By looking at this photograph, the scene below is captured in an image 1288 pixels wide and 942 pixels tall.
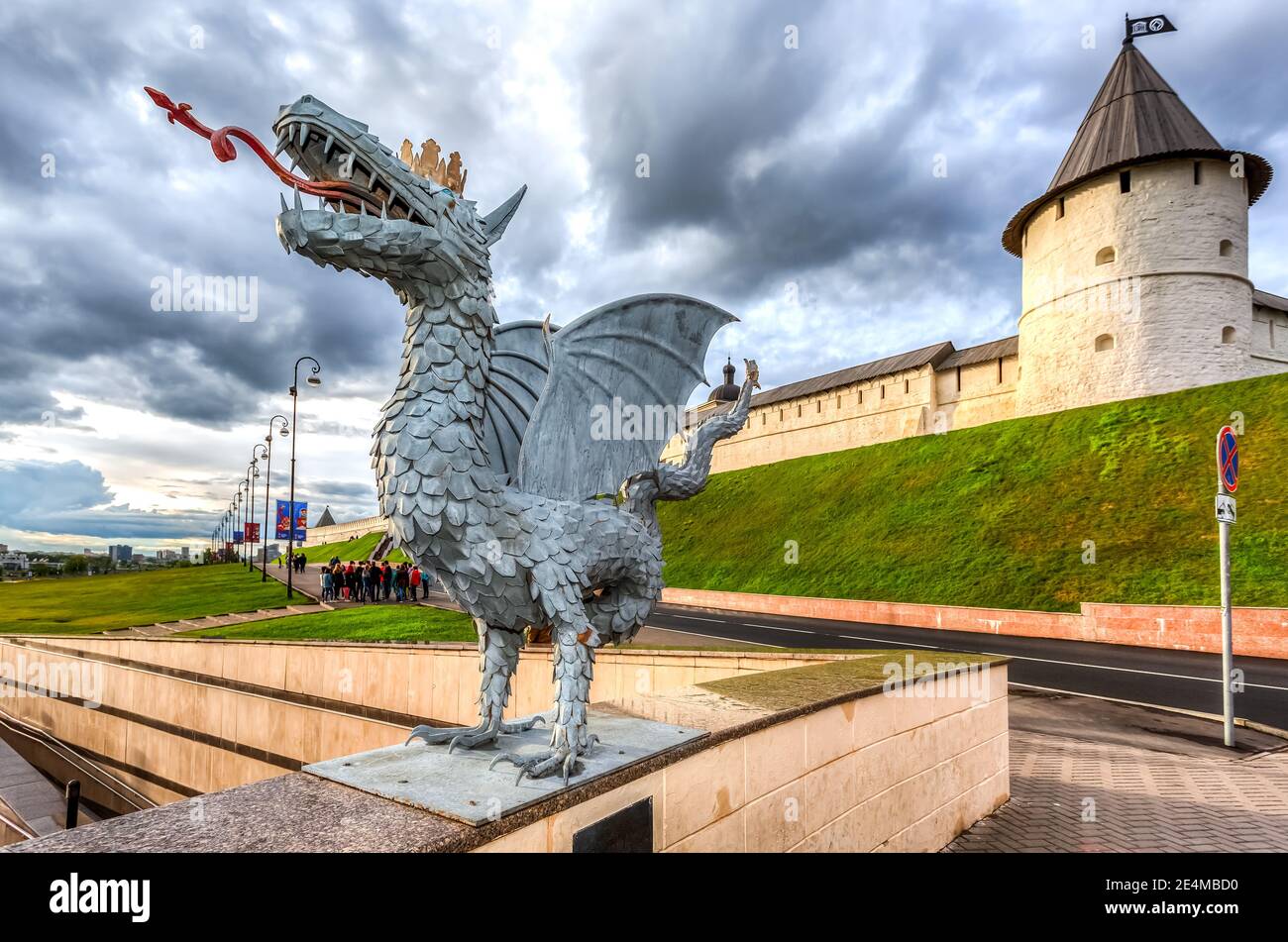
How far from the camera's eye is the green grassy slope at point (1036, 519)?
15234 mm

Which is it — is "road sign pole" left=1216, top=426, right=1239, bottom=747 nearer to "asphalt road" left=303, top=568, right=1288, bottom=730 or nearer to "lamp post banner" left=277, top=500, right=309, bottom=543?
"asphalt road" left=303, top=568, right=1288, bottom=730

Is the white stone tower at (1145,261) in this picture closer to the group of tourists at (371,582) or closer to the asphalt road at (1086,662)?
the asphalt road at (1086,662)

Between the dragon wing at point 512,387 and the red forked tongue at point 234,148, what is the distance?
1.00 meters

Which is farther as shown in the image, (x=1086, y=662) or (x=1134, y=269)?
(x=1134, y=269)

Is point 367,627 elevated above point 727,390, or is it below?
below

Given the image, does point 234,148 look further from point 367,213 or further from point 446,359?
point 446,359

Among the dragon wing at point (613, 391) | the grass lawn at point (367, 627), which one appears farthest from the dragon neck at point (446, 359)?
the grass lawn at point (367, 627)

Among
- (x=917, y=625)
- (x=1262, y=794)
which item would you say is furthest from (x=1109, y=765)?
(x=917, y=625)

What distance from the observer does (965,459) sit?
24.8 metres

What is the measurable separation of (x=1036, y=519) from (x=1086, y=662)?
8.57m

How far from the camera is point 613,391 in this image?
363 cm

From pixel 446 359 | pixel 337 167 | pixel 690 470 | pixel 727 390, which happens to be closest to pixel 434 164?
pixel 337 167

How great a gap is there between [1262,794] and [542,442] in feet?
21.9
